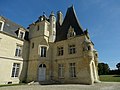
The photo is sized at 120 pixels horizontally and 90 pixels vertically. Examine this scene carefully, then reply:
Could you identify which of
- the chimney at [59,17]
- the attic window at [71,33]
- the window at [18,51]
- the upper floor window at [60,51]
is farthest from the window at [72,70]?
the chimney at [59,17]

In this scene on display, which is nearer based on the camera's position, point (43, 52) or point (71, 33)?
point (71, 33)

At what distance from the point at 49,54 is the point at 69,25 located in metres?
5.54

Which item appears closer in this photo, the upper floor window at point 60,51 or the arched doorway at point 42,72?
the arched doorway at point 42,72

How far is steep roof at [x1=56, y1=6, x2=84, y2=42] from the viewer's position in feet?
52.3

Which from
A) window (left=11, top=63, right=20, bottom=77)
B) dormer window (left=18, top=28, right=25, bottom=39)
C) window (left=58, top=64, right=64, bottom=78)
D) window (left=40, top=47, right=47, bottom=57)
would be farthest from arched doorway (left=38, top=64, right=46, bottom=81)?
dormer window (left=18, top=28, right=25, bottom=39)

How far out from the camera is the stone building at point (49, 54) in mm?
13594

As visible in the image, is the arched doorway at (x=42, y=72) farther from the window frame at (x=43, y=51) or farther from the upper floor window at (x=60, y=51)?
the upper floor window at (x=60, y=51)

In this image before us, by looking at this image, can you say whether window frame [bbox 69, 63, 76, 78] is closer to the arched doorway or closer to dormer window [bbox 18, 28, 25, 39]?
the arched doorway

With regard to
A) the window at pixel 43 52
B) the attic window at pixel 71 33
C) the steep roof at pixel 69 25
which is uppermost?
the steep roof at pixel 69 25

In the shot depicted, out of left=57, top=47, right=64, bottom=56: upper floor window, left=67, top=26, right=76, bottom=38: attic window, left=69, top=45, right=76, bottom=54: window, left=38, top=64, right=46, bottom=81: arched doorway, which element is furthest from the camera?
left=57, top=47, right=64, bottom=56: upper floor window

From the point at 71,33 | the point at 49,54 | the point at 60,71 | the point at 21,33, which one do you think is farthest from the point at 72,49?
the point at 21,33

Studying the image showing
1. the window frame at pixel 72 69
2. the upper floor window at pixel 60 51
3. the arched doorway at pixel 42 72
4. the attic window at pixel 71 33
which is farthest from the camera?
the upper floor window at pixel 60 51

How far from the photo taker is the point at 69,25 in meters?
17.3

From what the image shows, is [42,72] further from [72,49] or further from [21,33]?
[21,33]
